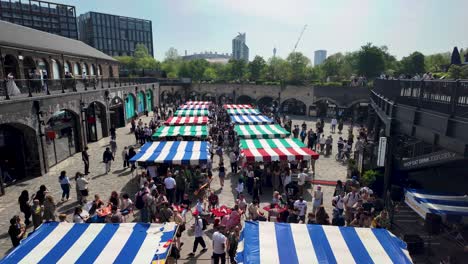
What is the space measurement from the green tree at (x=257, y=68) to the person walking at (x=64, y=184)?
5595 centimetres

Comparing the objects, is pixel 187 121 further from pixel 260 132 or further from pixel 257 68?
pixel 257 68

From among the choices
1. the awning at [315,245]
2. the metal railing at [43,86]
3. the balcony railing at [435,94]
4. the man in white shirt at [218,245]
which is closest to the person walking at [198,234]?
the man in white shirt at [218,245]

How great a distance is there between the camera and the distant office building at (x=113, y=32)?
10562cm

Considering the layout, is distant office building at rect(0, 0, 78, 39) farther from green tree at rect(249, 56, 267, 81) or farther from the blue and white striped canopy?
the blue and white striped canopy

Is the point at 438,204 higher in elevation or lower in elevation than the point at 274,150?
lower

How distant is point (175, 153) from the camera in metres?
13.5

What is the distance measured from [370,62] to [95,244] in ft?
194

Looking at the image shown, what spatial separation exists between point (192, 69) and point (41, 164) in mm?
59464

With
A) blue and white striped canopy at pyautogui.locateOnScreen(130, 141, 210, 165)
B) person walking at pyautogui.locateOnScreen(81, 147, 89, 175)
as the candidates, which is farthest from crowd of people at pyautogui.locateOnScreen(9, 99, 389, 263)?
person walking at pyautogui.locateOnScreen(81, 147, 89, 175)

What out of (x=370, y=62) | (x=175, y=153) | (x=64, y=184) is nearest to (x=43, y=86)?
(x=64, y=184)

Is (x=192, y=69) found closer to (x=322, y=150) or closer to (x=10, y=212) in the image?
(x=322, y=150)

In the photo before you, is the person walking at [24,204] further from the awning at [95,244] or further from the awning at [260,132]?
the awning at [260,132]

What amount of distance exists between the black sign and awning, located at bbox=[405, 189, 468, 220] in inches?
38.1

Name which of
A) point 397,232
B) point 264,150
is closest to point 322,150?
point 264,150
